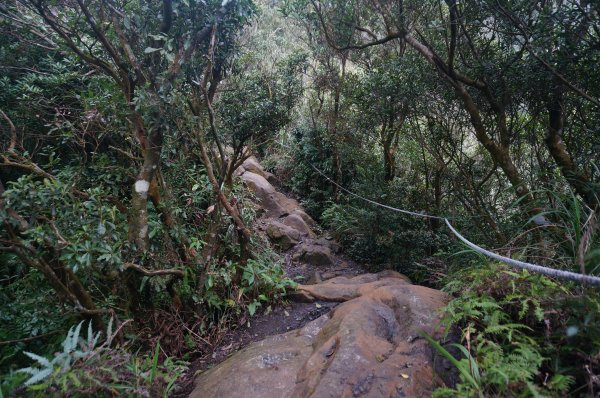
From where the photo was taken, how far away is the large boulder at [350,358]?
217cm

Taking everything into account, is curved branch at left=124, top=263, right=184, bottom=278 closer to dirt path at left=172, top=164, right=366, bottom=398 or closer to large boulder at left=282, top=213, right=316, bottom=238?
dirt path at left=172, top=164, right=366, bottom=398

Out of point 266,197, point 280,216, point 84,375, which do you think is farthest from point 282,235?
point 84,375

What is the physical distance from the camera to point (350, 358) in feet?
7.83

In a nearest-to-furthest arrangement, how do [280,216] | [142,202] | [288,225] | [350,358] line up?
[350,358], [142,202], [288,225], [280,216]

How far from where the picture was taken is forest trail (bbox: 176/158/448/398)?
2.20 meters

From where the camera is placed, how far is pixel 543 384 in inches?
63.6

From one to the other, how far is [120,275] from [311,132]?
801cm

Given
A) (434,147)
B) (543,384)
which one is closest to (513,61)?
(434,147)

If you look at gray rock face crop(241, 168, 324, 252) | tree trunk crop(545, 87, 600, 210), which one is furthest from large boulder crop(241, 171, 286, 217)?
tree trunk crop(545, 87, 600, 210)

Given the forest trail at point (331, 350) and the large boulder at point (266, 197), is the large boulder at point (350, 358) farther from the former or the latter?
the large boulder at point (266, 197)

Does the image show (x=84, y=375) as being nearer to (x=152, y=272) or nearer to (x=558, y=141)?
(x=152, y=272)

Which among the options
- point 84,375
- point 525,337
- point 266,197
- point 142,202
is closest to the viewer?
point 525,337

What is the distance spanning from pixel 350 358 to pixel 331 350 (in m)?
0.26

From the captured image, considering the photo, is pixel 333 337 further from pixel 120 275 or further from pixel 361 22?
pixel 361 22
